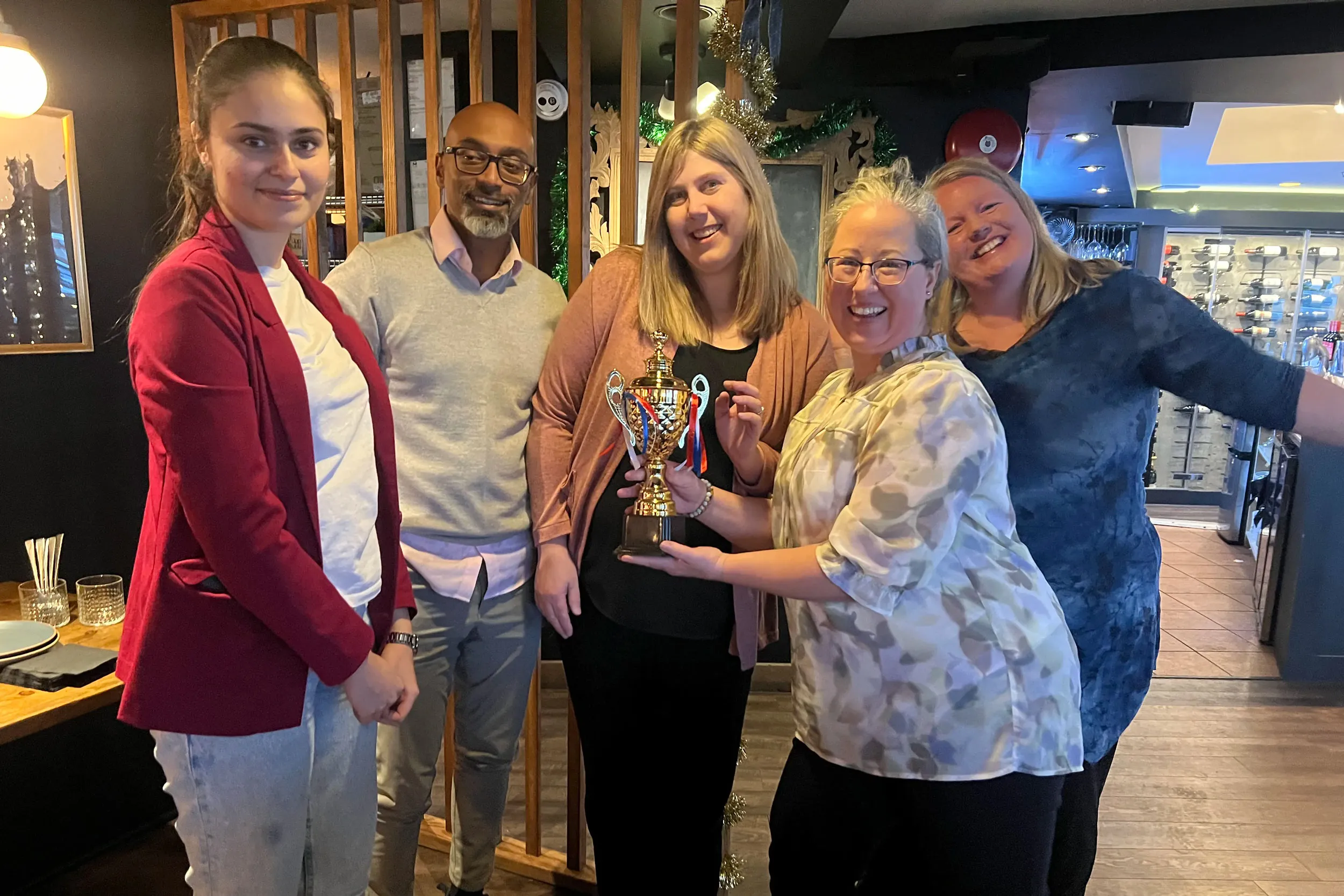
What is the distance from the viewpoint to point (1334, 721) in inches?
147

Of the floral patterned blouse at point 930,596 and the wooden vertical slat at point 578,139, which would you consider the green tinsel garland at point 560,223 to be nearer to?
the wooden vertical slat at point 578,139

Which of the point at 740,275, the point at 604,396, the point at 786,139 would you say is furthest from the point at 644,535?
the point at 786,139

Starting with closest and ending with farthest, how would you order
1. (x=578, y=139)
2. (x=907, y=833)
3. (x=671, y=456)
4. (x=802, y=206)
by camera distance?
(x=907, y=833) < (x=671, y=456) < (x=578, y=139) < (x=802, y=206)

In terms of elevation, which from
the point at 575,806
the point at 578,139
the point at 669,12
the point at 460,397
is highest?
the point at 669,12

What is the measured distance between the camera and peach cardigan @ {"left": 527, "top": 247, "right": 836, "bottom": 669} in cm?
160

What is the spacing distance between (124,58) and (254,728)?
2.18 metres

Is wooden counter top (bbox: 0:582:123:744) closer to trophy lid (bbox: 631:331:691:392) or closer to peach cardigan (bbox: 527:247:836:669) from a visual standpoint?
peach cardigan (bbox: 527:247:836:669)

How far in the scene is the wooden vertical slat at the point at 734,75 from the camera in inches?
76.3

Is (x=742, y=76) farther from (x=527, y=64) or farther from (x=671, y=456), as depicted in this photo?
(x=671, y=456)

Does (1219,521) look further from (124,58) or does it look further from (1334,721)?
(124,58)

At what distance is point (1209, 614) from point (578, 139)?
201 inches

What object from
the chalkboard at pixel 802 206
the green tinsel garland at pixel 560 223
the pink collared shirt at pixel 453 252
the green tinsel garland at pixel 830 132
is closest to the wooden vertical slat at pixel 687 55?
the pink collared shirt at pixel 453 252

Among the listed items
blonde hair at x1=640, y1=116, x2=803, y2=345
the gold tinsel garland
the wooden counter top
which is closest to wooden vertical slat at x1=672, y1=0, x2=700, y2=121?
the gold tinsel garland

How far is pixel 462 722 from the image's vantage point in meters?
1.98
